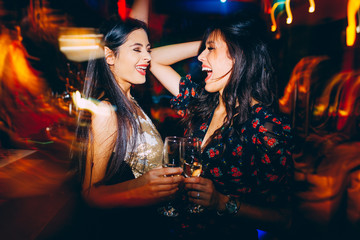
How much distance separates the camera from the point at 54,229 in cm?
149

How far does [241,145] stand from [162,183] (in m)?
0.70

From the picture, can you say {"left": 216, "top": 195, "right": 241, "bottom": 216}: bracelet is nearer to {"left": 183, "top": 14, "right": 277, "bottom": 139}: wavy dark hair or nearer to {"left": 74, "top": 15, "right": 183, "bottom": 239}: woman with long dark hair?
{"left": 74, "top": 15, "right": 183, "bottom": 239}: woman with long dark hair

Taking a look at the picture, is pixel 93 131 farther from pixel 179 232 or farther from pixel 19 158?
pixel 19 158

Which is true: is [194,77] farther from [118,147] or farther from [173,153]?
[173,153]

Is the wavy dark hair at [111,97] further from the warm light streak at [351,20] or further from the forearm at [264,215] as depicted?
the warm light streak at [351,20]

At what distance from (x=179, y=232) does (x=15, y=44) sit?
6013 millimetres

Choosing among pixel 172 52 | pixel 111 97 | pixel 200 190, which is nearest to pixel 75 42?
pixel 172 52

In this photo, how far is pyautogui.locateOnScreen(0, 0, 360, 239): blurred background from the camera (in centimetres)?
265

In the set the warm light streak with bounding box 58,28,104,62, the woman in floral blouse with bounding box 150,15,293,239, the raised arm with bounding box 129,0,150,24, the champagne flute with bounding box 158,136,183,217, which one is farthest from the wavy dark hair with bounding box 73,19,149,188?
the warm light streak with bounding box 58,28,104,62

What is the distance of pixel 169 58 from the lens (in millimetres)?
2227

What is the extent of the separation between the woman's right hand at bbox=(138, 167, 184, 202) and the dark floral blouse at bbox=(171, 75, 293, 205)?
1.46 ft

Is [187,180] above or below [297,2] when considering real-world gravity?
below

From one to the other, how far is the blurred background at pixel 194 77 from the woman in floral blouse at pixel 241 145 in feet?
3.44

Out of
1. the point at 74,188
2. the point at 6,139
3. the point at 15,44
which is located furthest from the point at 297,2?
the point at 15,44
